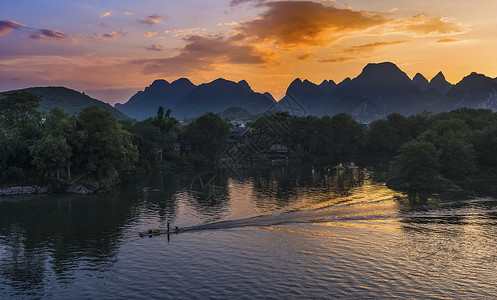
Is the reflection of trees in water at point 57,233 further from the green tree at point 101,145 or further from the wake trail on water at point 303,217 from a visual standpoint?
the wake trail on water at point 303,217

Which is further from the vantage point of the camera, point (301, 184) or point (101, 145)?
point (301, 184)

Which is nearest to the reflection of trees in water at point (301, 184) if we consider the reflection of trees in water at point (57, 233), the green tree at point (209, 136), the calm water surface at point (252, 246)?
the calm water surface at point (252, 246)

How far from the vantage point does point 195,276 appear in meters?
38.6

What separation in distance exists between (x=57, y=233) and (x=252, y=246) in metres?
31.8

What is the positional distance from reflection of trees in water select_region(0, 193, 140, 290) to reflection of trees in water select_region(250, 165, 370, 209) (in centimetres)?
3054

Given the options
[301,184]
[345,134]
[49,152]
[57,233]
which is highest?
[345,134]

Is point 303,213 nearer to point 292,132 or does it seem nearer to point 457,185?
point 457,185

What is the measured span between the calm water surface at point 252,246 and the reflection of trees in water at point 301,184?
4.21 ft

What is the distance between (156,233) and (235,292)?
21279mm

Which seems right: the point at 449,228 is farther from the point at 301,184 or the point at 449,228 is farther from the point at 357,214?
the point at 301,184

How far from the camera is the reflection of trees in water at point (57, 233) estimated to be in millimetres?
40781

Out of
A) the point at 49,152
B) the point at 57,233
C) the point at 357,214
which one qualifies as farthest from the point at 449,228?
the point at 49,152

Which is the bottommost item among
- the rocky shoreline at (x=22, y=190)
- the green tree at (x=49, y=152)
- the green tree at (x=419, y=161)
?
the rocky shoreline at (x=22, y=190)

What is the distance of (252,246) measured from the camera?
47062 millimetres
